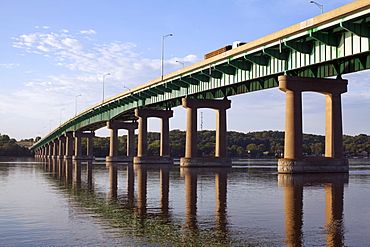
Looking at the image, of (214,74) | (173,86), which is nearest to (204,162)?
(173,86)

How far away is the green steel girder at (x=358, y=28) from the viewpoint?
36812 millimetres

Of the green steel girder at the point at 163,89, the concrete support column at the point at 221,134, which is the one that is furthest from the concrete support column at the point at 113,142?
the concrete support column at the point at 221,134

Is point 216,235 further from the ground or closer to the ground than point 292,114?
closer to the ground

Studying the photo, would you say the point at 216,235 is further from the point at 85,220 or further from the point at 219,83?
the point at 219,83

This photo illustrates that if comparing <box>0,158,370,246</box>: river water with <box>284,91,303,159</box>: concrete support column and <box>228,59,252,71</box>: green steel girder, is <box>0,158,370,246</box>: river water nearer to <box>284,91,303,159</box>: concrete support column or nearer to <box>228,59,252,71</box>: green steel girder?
<box>284,91,303,159</box>: concrete support column

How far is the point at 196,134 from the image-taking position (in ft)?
234

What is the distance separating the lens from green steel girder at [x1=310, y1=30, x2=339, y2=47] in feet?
132

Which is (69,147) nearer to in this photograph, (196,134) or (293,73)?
(196,134)

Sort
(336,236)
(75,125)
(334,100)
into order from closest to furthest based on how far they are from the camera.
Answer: (336,236) < (334,100) < (75,125)

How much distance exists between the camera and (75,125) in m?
161

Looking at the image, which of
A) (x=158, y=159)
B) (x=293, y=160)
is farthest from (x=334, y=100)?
(x=158, y=159)

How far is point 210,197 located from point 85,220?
30.9ft

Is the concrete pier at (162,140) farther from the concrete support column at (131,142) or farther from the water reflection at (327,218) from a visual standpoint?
the water reflection at (327,218)

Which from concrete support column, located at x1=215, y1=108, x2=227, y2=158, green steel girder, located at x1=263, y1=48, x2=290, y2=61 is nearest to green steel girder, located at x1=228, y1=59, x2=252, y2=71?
green steel girder, located at x1=263, y1=48, x2=290, y2=61
